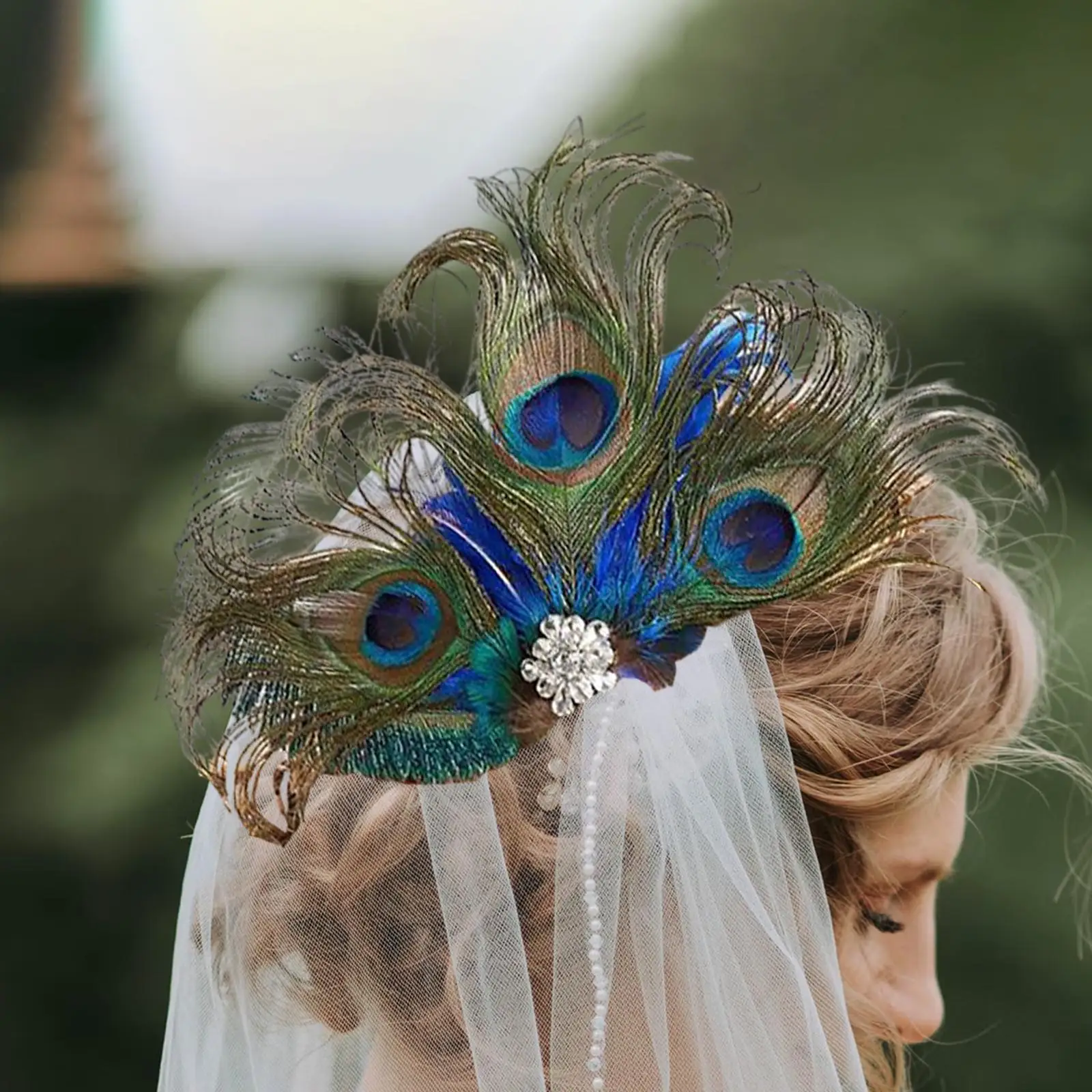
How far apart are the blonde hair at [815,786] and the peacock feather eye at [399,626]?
10cm

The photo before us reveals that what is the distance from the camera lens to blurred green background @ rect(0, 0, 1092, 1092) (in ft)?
8.00

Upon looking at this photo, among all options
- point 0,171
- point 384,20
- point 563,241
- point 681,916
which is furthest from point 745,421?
point 0,171

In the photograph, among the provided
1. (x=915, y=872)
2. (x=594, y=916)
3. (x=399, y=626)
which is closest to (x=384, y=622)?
(x=399, y=626)

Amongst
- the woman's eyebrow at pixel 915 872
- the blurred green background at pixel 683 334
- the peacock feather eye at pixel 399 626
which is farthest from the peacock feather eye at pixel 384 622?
the blurred green background at pixel 683 334

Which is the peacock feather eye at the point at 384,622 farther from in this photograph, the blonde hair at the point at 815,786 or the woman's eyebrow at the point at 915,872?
the woman's eyebrow at the point at 915,872

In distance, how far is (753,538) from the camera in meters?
0.80

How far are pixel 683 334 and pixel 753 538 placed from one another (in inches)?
69.6

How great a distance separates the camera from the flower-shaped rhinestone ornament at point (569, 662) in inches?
31.2

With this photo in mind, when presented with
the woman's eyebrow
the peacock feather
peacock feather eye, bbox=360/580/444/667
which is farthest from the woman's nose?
peacock feather eye, bbox=360/580/444/667

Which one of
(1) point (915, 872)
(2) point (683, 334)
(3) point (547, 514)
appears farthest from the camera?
(2) point (683, 334)

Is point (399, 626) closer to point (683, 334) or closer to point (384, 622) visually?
point (384, 622)

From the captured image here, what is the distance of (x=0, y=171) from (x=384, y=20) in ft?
2.65

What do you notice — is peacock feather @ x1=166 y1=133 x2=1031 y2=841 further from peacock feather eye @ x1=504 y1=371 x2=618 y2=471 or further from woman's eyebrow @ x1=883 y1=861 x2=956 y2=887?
woman's eyebrow @ x1=883 y1=861 x2=956 y2=887

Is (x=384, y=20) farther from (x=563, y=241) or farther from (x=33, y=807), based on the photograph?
(x=563, y=241)
